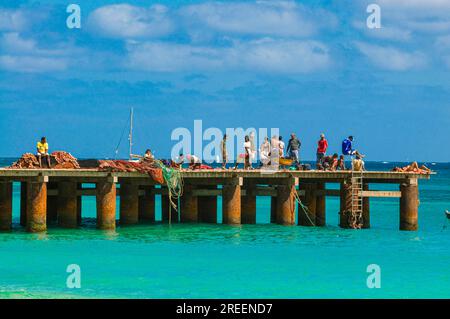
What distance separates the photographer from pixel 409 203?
38562 millimetres

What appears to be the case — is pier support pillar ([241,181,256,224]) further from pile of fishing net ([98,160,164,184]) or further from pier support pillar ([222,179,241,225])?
pile of fishing net ([98,160,164,184])

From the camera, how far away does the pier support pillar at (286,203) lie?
128 feet

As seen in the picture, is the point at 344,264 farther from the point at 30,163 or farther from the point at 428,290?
the point at 30,163

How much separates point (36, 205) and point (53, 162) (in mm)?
2311

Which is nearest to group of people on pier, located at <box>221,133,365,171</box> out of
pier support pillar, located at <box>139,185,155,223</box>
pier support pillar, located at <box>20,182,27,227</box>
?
pier support pillar, located at <box>139,185,155,223</box>

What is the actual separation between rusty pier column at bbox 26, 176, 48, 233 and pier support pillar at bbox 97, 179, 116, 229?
2.09 m

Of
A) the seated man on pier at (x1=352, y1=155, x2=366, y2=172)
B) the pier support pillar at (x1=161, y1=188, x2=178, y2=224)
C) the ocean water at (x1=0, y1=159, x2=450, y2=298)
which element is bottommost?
the ocean water at (x1=0, y1=159, x2=450, y2=298)

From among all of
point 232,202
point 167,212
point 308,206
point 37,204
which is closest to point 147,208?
point 167,212

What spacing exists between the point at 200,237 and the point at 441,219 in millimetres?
22736

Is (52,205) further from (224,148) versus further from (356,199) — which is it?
(356,199)

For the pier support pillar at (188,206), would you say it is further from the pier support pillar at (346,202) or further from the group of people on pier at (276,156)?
the pier support pillar at (346,202)

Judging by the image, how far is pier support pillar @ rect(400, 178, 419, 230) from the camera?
3838 cm

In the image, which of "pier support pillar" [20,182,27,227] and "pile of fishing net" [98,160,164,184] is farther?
"pier support pillar" [20,182,27,227]

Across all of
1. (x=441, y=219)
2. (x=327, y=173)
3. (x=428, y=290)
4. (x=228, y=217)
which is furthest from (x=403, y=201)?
(x=441, y=219)
